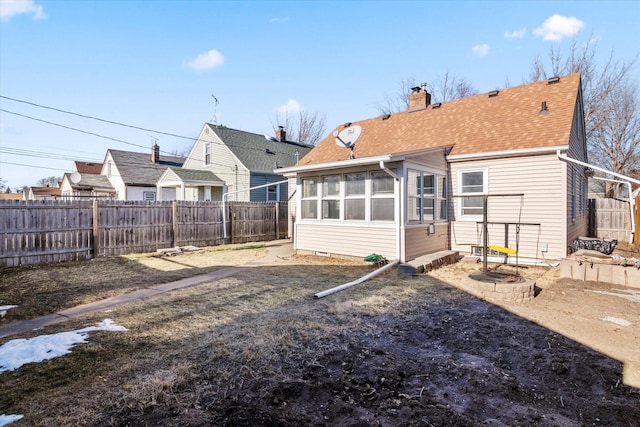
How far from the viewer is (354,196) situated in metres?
9.84

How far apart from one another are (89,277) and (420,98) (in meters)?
13.8

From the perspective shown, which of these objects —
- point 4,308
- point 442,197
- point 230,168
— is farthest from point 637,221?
point 230,168

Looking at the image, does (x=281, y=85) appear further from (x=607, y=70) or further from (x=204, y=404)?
(x=204, y=404)

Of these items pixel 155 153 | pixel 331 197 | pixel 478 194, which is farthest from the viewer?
pixel 155 153

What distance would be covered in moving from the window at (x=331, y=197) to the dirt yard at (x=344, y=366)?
4656 mm

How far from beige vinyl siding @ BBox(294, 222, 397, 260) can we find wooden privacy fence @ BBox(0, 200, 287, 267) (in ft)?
15.0

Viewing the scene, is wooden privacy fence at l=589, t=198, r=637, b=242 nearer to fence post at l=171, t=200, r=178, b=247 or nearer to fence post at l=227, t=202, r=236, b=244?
fence post at l=227, t=202, r=236, b=244

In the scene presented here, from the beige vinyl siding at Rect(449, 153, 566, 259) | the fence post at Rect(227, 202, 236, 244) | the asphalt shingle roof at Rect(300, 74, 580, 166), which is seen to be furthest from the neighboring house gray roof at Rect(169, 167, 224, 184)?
the beige vinyl siding at Rect(449, 153, 566, 259)

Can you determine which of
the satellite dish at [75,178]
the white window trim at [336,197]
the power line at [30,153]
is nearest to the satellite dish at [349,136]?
the white window trim at [336,197]

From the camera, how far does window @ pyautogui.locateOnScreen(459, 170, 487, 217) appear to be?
10227 millimetres

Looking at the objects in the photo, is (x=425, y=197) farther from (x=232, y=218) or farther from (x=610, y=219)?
(x=610, y=219)

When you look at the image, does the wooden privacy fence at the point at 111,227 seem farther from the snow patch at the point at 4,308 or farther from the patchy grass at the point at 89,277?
the snow patch at the point at 4,308

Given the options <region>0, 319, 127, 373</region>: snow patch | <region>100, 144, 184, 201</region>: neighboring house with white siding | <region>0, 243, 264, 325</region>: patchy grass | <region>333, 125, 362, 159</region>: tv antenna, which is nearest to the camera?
<region>0, 319, 127, 373</region>: snow patch

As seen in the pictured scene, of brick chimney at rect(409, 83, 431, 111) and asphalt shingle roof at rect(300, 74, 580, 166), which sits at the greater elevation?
brick chimney at rect(409, 83, 431, 111)
